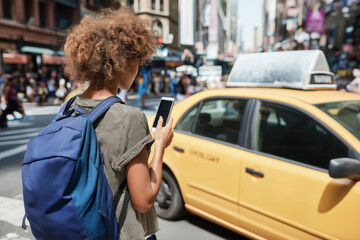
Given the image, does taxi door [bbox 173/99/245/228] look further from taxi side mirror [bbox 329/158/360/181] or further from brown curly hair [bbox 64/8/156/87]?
brown curly hair [bbox 64/8/156/87]

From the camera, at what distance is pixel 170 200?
3.64 metres

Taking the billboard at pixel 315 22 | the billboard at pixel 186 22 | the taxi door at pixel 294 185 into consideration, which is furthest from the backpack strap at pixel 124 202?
the billboard at pixel 186 22

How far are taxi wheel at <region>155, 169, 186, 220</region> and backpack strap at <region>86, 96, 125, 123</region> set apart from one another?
2.35m

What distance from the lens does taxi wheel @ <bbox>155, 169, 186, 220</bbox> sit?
3.54 metres

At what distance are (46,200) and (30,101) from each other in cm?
1793

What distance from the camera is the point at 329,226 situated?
7.43 feet

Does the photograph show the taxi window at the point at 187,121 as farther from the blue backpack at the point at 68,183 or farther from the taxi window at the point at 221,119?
the blue backpack at the point at 68,183

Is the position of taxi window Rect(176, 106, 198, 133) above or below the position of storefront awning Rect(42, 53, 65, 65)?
below

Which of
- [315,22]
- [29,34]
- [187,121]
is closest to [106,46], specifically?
[187,121]

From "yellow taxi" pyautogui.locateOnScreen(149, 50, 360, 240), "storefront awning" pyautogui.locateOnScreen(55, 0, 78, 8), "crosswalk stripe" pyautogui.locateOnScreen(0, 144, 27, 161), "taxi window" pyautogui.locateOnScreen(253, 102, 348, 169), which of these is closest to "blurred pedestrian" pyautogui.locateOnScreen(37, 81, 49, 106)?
"crosswalk stripe" pyautogui.locateOnScreen(0, 144, 27, 161)

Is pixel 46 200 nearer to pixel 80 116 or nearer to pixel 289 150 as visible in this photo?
pixel 80 116

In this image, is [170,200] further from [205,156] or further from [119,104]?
[119,104]

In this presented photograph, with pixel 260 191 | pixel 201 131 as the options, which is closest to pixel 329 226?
pixel 260 191

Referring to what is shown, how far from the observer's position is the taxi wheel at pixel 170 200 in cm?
354
